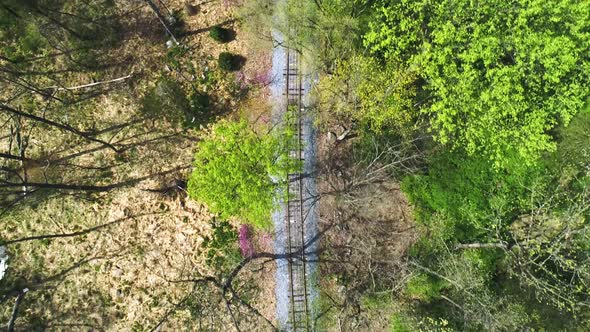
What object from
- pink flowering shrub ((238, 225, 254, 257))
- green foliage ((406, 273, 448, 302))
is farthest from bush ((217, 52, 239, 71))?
green foliage ((406, 273, 448, 302))

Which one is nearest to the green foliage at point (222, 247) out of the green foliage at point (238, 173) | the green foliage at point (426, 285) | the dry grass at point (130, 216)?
the dry grass at point (130, 216)

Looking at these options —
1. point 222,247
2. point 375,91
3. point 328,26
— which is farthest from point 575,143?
point 222,247

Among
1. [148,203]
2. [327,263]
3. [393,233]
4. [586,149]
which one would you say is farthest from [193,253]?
[586,149]

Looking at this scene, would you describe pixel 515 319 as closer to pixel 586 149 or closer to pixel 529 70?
pixel 586 149

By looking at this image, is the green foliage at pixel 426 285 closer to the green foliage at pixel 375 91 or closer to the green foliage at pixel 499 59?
the green foliage at pixel 499 59

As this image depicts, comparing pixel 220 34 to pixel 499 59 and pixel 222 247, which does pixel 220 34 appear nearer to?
pixel 222 247

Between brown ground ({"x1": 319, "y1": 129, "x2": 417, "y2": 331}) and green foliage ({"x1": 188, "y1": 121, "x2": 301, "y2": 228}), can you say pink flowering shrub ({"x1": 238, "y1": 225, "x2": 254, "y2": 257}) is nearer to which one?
brown ground ({"x1": 319, "y1": 129, "x2": 417, "y2": 331})
